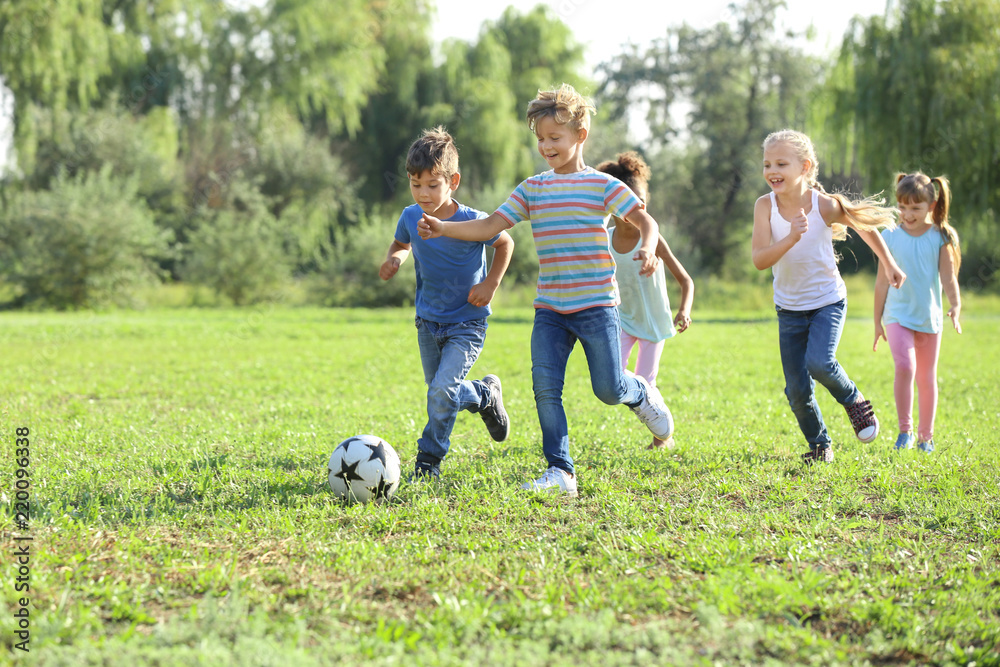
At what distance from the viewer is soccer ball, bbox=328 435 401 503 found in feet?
13.7

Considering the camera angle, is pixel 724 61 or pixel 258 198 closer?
pixel 258 198

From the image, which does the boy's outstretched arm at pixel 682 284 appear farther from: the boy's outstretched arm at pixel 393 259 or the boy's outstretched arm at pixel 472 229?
the boy's outstretched arm at pixel 393 259

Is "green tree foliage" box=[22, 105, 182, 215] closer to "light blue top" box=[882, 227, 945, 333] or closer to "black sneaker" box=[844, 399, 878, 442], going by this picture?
"light blue top" box=[882, 227, 945, 333]

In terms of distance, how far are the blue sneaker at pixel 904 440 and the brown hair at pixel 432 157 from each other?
11.6ft

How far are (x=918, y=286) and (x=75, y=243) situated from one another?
21973mm

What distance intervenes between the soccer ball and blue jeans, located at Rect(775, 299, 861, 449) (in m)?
2.40

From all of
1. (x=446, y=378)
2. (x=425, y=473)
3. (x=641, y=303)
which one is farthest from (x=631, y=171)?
(x=425, y=473)

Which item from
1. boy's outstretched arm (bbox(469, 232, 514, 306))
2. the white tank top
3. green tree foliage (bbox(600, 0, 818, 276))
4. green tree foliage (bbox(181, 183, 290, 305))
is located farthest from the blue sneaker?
green tree foliage (bbox(600, 0, 818, 276))

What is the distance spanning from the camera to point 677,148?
43.5 metres

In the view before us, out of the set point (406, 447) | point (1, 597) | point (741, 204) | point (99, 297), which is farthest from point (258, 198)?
point (1, 597)

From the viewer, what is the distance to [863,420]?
520cm

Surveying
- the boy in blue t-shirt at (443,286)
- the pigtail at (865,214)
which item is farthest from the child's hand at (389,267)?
the pigtail at (865,214)

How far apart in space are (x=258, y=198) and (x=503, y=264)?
2566 centimetres

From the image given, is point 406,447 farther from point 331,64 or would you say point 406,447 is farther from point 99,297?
point 331,64
